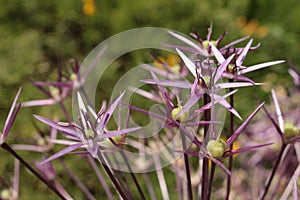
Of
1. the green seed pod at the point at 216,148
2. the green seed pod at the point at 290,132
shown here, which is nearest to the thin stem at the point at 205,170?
the green seed pod at the point at 216,148

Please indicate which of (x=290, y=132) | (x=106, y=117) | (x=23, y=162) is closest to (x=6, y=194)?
(x=23, y=162)

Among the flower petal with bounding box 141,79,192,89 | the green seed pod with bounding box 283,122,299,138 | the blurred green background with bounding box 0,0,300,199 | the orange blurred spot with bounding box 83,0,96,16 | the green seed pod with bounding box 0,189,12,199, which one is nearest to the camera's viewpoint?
the flower petal with bounding box 141,79,192,89

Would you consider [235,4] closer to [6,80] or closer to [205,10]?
[205,10]

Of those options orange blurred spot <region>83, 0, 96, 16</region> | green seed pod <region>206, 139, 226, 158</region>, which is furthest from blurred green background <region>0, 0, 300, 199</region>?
green seed pod <region>206, 139, 226, 158</region>

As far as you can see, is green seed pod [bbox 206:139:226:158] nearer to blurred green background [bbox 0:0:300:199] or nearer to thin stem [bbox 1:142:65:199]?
thin stem [bbox 1:142:65:199]

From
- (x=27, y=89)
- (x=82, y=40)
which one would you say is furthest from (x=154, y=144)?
(x=82, y=40)

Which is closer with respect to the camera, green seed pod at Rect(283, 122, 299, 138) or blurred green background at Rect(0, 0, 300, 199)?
green seed pod at Rect(283, 122, 299, 138)
